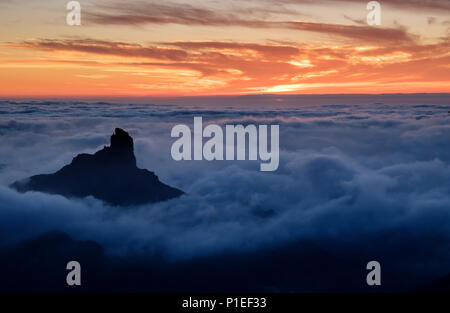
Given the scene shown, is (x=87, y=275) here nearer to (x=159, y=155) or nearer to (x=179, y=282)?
(x=179, y=282)

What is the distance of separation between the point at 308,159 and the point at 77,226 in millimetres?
118027

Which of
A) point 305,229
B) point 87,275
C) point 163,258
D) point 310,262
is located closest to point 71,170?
point 87,275

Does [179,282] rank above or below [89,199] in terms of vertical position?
below

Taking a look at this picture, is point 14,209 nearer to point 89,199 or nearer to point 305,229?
point 89,199

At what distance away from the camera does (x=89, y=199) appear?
73.9m

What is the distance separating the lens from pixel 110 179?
7025 cm

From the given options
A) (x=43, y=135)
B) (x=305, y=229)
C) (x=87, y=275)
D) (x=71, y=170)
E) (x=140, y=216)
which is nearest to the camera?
(x=87, y=275)

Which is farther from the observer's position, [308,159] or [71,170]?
[308,159]

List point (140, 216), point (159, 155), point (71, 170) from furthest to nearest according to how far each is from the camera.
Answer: point (159, 155), point (140, 216), point (71, 170)

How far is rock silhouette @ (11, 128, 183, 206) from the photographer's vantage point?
225ft

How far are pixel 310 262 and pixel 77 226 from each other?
155 ft

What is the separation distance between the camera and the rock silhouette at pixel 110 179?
6844 cm
